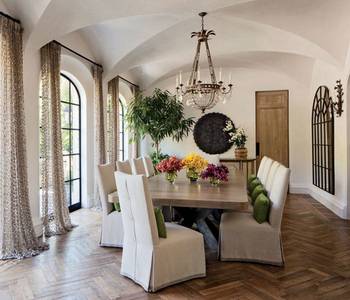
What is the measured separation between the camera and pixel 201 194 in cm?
311

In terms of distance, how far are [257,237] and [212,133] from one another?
5.09 meters

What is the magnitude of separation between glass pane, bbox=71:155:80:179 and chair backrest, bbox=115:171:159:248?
3.18 meters

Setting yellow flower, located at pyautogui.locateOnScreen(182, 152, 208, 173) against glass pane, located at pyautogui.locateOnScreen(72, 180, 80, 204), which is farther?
glass pane, located at pyautogui.locateOnScreen(72, 180, 80, 204)

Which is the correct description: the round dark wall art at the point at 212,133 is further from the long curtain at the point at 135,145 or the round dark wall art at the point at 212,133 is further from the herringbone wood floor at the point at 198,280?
the herringbone wood floor at the point at 198,280

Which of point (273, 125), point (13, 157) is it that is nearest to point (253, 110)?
point (273, 125)

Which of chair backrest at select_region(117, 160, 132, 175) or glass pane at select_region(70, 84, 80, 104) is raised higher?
glass pane at select_region(70, 84, 80, 104)

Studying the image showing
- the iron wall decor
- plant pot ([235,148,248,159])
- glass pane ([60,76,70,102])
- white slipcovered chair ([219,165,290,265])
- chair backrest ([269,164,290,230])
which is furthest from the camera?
plant pot ([235,148,248,159])

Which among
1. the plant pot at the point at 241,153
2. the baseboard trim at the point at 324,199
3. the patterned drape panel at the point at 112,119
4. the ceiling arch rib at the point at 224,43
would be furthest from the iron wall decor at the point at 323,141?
the patterned drape panel at the point at 112,119

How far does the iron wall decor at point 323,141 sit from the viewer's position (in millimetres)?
5793

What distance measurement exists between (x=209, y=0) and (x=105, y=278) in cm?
333

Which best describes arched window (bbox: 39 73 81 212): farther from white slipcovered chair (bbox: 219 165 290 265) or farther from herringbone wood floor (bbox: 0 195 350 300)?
white slipcovered chair (bbox: 219 165 290 265)

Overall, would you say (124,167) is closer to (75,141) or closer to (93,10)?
(75,141)

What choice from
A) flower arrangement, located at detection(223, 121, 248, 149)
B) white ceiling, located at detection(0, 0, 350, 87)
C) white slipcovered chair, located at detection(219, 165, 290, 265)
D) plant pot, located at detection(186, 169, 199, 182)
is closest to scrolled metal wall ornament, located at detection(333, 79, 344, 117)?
white ceiling, located at detection(0, 0, 350, 87)

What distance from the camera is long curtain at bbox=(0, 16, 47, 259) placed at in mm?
3459
